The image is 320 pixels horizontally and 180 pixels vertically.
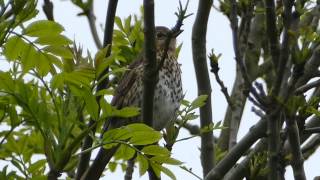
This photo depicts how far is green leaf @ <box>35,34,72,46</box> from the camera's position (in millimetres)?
3650

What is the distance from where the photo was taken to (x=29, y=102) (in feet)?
→ 11.5

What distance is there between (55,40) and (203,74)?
1.65 m

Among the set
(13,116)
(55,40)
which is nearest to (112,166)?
(13,116)

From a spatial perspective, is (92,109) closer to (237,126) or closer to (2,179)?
(2,179)

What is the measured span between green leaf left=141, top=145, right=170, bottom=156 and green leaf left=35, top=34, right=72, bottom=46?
0.64m

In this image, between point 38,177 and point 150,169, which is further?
point 150,169

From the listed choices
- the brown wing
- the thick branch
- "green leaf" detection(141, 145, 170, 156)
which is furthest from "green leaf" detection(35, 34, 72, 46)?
the brown wing

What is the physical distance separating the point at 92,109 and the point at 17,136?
188 cm

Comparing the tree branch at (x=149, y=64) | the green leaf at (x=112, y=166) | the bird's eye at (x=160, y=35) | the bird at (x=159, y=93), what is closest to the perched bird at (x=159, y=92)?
the bird at (x=159, y=93)

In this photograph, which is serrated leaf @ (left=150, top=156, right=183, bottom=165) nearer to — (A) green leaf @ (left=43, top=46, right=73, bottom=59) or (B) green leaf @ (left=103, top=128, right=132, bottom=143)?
(B) green leaf @ (left=103, top=128, right=132, bottom=143)

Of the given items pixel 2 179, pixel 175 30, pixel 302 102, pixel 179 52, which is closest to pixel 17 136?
pixel 179 52

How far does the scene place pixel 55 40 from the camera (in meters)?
3.66

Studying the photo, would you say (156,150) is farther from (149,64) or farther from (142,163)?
(149,64)

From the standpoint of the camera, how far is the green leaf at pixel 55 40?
144 inches
